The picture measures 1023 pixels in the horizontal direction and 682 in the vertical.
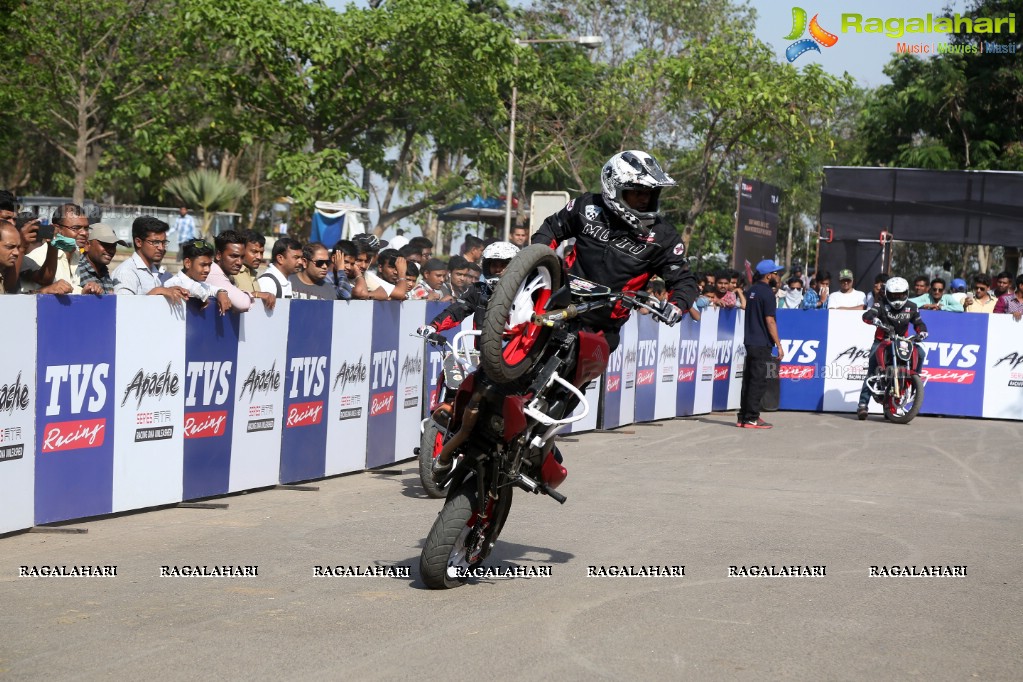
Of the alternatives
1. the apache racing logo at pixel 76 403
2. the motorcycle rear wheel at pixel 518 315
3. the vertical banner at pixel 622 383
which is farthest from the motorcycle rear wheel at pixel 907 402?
the apache racing logo at pixel 76 403

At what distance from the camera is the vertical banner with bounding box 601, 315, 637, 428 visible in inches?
610

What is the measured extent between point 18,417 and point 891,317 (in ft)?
45.0

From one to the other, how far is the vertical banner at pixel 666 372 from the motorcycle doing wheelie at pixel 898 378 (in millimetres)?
3105

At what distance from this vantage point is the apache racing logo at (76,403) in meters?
7.77

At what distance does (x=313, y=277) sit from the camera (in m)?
11.8

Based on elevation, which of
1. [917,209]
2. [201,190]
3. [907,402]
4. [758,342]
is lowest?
[907,402]

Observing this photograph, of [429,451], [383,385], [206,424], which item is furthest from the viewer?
[383,385]

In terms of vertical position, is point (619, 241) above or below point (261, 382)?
above

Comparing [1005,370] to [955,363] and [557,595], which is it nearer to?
[955,363]

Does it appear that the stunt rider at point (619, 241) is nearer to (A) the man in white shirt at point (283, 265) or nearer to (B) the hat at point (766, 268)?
(A) the man in white shirt at point (283, 265)

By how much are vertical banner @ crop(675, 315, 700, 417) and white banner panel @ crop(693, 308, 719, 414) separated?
0.37ft

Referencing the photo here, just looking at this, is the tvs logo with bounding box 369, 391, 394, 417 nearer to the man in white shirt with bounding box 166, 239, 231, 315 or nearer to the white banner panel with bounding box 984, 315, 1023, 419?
the man in white shirt with bounding box 166, 239, 231, 315

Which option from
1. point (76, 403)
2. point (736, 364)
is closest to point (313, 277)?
point (76, 403)

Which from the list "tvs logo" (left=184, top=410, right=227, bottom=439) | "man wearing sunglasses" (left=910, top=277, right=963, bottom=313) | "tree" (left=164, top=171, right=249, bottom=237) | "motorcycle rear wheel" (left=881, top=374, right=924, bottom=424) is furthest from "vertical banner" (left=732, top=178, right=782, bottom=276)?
"tvs logo" (left=184, top=410, right=227, bottom=439)
